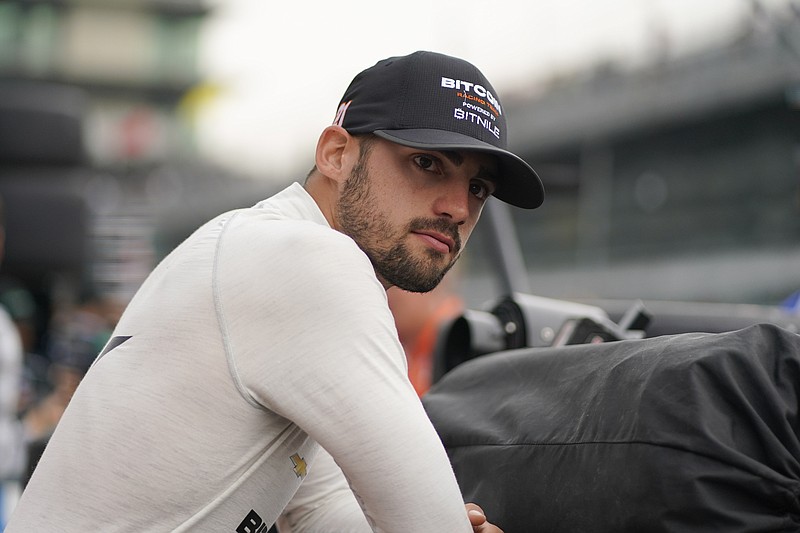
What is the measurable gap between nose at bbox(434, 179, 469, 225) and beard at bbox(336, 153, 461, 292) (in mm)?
15

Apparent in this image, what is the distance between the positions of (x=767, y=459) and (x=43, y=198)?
640 centimetres

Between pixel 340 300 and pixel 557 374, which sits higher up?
pixel 340 300

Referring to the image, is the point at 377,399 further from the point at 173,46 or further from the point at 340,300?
the point at 173,46

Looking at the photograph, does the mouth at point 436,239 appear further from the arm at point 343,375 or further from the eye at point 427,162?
the arm at point 343,375

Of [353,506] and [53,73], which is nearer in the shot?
[353,506]

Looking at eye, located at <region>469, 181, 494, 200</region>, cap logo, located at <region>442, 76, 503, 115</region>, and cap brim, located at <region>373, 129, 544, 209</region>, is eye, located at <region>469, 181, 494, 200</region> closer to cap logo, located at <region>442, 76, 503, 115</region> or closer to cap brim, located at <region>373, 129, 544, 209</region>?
cap brim, located at <region>373, 129, 544, 209</region>

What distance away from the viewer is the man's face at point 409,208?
1921mm

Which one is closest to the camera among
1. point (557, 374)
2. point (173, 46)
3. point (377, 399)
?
point (377, 399)

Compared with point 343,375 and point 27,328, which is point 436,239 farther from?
point 27,328

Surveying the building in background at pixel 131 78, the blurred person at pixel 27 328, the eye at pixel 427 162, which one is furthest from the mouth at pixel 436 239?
the building in background at pixel 131 78

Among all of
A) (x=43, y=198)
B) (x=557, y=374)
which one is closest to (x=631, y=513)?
(x=557, y=374)

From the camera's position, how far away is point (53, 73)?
5456 centimetres

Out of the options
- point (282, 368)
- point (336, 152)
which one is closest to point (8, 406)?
point (336, 152)

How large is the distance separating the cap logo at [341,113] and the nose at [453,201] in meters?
0.25
